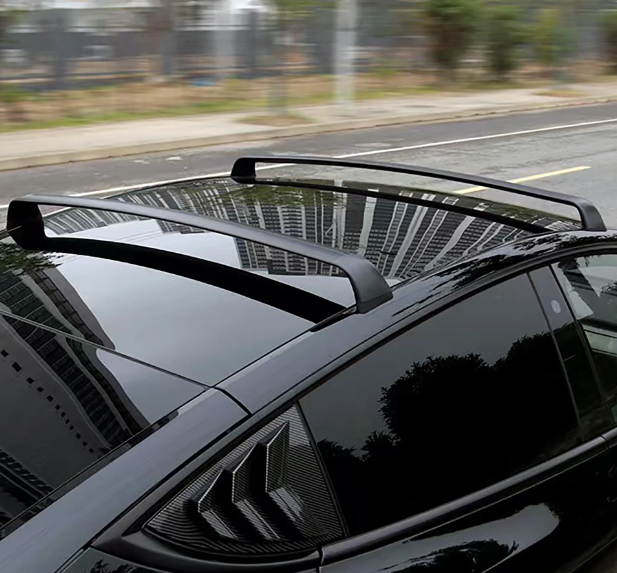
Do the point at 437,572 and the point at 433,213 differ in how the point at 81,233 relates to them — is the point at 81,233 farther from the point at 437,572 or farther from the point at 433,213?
the point at 437,572

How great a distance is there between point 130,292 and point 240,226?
0.33m

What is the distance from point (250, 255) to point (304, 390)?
614 millimetres

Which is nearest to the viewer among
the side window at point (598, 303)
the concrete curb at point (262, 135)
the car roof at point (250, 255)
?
the car roof at point (250, 255)

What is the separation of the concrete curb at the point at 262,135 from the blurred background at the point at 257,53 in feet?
6.56

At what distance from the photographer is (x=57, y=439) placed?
1709 millimetres

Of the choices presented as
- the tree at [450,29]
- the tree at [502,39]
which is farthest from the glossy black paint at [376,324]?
the tree at [502,39]

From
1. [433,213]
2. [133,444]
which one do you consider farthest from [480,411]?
[133,444]

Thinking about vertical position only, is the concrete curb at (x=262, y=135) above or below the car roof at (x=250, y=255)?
below

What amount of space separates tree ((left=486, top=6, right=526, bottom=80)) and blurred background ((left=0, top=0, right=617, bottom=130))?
0.04 metres

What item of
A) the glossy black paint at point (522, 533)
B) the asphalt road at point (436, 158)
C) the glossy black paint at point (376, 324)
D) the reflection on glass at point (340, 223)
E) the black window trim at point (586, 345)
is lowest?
the asphalt road at point (436, 158)

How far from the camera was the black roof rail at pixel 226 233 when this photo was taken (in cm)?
195

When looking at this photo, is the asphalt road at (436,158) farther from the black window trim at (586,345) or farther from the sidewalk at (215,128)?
the black window trim at (586,345)

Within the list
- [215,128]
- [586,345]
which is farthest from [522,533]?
[215,128]

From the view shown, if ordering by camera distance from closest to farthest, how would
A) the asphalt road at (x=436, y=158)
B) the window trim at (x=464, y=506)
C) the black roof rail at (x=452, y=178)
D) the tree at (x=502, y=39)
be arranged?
1. the window trim at (x=464, y=506)
2. the black roof rail at (x=452, y=178)
3. the asphalt road at (x=436, y=158)
4. the tree at (x=502, y=39)
